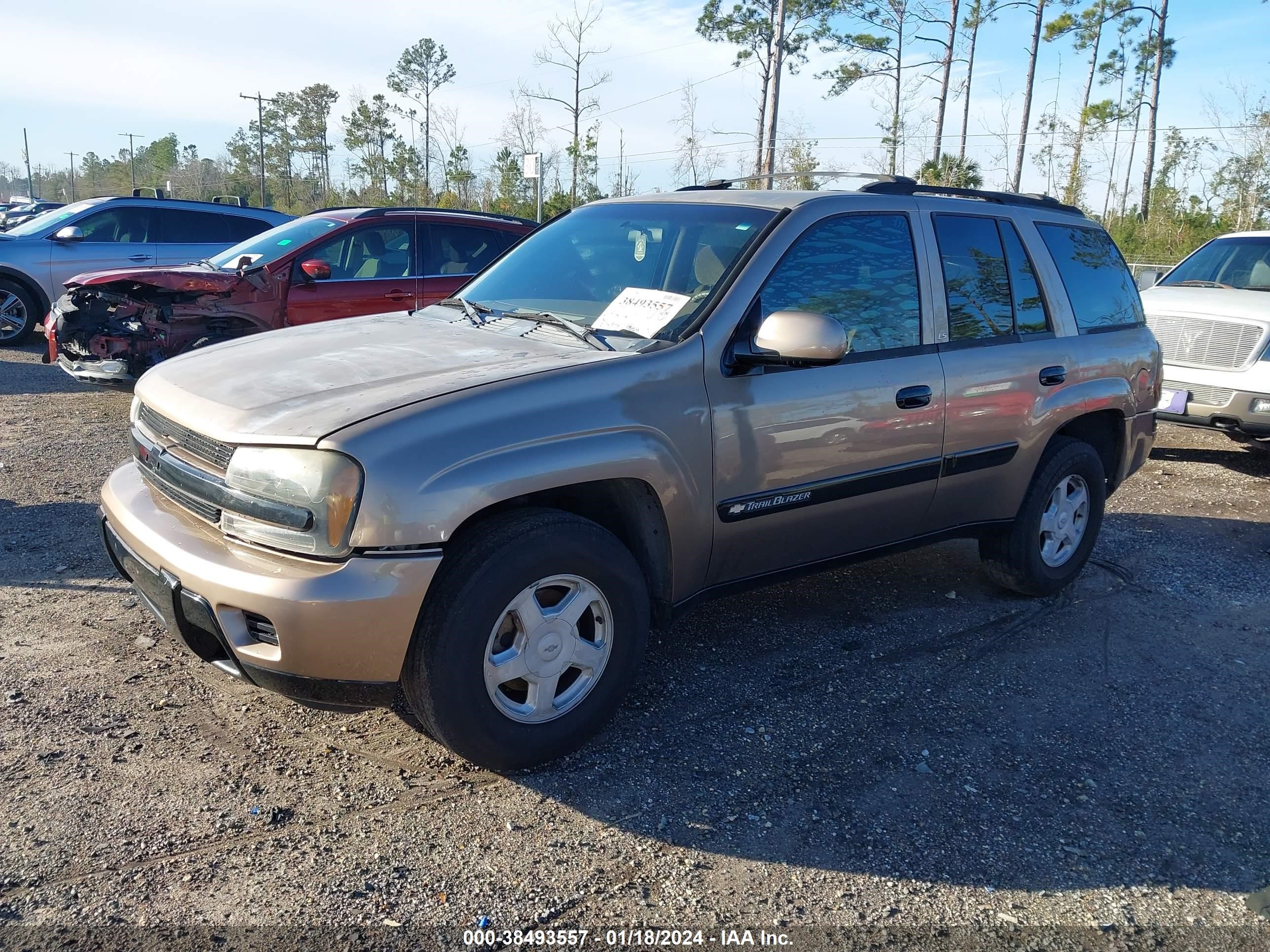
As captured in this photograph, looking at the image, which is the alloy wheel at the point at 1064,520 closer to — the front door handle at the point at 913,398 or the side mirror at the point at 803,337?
the front door handle at the point at 913,398

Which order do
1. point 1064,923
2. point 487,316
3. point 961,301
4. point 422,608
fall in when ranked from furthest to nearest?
point 961,301 < point 487,316 < point 422,608 < point 1064,923

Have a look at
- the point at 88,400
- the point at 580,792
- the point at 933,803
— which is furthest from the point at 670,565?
the point at 88,400

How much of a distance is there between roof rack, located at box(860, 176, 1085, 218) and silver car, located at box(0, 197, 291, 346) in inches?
377

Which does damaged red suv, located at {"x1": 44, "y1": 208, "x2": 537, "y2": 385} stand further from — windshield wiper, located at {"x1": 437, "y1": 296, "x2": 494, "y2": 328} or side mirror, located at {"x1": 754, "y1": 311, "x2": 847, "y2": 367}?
side mirror, located at {"x1": 754, "y1": 311, "x2": 847, "y2": 367}

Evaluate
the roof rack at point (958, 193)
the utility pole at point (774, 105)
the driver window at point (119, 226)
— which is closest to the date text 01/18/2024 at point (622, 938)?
the roof rack at point (958, 193)

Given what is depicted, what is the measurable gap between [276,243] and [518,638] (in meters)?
6.74

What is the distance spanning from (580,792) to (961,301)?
258cm

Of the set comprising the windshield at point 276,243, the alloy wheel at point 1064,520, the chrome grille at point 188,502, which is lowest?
the alloy wheel at point 1064,520

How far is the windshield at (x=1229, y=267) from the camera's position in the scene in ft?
28.7

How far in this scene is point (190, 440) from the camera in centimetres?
303

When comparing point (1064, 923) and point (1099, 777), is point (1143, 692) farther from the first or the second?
point (1064, 923)

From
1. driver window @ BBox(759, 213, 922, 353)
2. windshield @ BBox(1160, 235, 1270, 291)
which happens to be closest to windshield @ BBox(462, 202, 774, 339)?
driver window @ BBox(759, 213, 922, 353)

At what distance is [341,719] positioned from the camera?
3.42m

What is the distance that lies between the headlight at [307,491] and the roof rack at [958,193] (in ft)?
8.16
